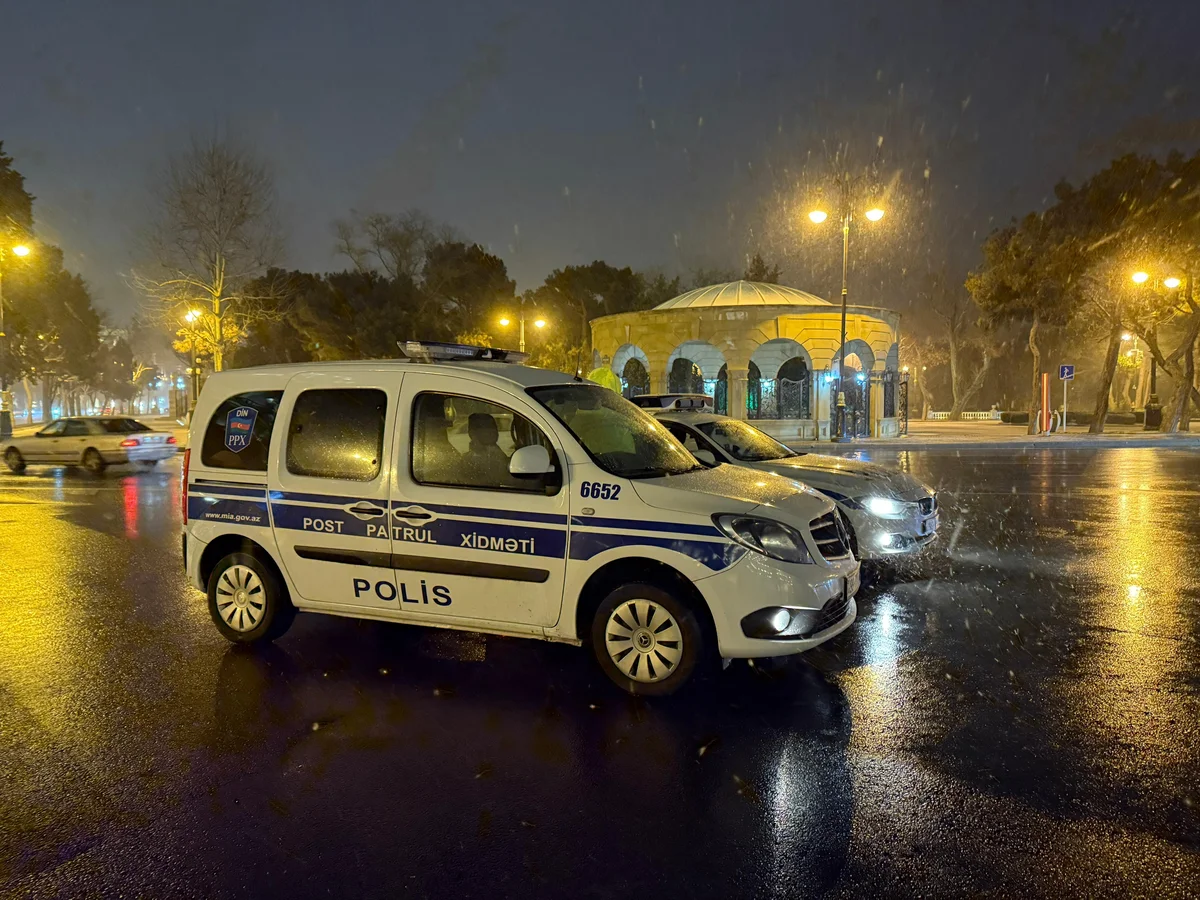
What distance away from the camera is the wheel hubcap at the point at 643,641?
4656mm

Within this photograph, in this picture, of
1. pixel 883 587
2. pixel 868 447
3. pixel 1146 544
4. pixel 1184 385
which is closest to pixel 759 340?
pixel 868 447

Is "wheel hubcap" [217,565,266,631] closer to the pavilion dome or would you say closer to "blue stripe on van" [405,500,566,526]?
"blue stripe on van" [405,500,566,526]

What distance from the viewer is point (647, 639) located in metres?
4.72

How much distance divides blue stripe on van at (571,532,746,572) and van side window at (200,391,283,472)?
7.94ft

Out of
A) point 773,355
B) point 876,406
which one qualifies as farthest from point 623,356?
point 876,406

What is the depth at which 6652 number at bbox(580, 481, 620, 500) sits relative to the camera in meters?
4.73

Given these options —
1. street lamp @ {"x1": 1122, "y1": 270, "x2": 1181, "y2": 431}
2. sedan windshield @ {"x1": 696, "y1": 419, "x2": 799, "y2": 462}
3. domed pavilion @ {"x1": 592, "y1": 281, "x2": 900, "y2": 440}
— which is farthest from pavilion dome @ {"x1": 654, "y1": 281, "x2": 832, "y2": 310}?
sedan windshield @ {"x1": 696, "y1": 419, "x2": 799, "y2": 462}

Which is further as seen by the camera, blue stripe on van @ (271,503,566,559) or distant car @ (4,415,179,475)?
distant car @ (4,415,179,475)

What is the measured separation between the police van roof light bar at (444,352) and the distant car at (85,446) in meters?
18.1

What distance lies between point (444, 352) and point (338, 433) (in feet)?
2.94

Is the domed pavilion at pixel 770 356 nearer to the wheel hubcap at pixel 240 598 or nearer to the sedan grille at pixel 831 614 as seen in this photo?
the sedan grille at pixel 831 614

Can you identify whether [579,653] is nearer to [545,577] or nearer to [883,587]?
[545,577]

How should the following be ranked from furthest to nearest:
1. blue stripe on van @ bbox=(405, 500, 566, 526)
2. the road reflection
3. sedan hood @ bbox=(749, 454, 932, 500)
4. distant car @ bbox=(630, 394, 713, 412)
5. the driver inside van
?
distant car @ bbox=(630, 394, 713, 412), sedan hood @ bbox=(749, 454, 932, 500), the driver inside van, blue stripe on van @ bbox=(405, 500, 566, 526), the road reflection

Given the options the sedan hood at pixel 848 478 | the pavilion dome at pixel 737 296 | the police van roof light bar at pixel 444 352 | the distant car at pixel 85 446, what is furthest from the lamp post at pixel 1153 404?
the distant car at pixel 85 446
